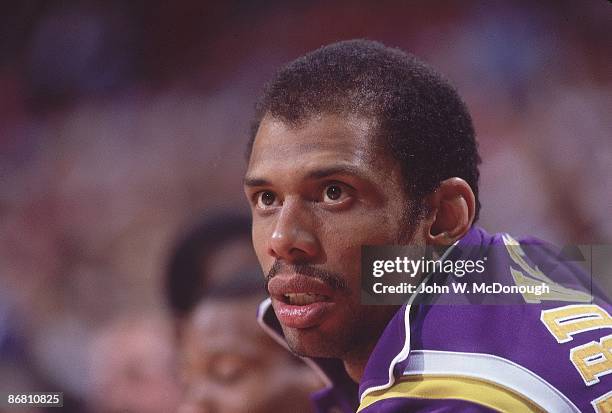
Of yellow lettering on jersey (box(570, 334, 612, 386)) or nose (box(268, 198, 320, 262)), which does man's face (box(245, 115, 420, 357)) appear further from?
yellow lettering on jersey (box(570, 334, 612, 386))

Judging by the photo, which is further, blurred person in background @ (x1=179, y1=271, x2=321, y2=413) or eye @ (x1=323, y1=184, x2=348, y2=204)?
blurred person in background @ (x1=179, y1=271, x2=321, y2=413)

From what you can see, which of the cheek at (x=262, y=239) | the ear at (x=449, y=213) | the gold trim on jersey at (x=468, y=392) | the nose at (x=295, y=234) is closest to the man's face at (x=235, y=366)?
the cheek at (x=262, y=239)

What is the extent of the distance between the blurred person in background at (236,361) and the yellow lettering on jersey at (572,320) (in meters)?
0.98

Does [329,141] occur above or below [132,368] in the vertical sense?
above

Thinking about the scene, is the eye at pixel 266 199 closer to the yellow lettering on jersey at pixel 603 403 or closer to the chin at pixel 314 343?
the chin at pixel 314 343

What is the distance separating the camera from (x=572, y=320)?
61.4 inches

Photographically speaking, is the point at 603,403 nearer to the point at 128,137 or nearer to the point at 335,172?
the point at 335,172

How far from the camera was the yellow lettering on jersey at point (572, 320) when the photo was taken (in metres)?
1.49

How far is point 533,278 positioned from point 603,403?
354mm

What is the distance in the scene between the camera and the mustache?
1.71m

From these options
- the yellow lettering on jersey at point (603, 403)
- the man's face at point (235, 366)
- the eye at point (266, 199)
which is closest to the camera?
the yellow lettering on jersey at point (603, 403)

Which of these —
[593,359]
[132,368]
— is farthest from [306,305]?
[132,368]

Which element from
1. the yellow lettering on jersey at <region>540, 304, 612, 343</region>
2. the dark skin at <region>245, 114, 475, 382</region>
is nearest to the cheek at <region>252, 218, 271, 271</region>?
the dark skin at <region>245, 114, 475, 382</region>

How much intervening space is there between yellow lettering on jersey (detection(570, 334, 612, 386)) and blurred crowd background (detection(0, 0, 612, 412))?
972 millimetres
